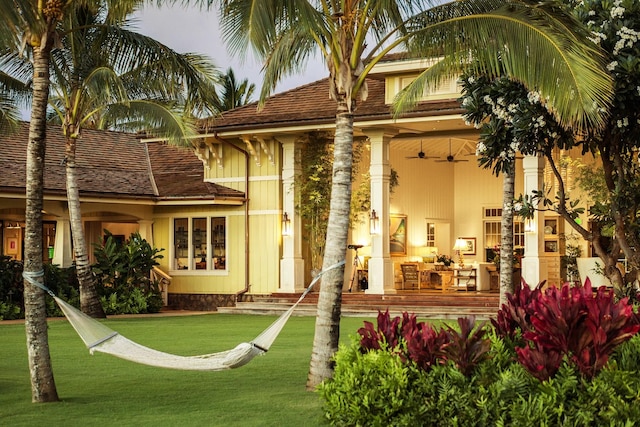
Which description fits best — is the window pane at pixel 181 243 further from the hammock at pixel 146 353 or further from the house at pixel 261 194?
the hammock at pixel 146 353

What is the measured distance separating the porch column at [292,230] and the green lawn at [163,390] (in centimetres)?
707

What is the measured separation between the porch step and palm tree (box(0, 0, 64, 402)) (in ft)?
35.7

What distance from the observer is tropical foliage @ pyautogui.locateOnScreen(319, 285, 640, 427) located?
6.74m

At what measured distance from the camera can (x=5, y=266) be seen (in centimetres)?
2197

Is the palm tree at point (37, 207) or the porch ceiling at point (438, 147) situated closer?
the palm tree at point (37, 207)

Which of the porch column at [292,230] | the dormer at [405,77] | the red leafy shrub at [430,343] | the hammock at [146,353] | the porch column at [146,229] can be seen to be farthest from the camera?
the porch column at [146,229]

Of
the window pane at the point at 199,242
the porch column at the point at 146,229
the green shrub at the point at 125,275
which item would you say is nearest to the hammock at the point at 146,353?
the green shrub at the point at 125,275

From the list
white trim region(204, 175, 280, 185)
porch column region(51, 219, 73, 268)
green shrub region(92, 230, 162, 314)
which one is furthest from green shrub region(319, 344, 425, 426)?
white trim region(204, 175, 280, 185)

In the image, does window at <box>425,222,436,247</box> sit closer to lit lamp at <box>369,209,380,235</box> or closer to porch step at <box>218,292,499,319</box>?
porch step at <box>218,292,499,319</box>

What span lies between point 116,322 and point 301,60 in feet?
33.4

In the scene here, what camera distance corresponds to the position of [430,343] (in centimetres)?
758

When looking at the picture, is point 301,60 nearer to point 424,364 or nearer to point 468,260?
point 424,364

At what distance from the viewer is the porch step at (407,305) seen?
20797 mm

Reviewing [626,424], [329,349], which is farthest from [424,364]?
[329,349]
